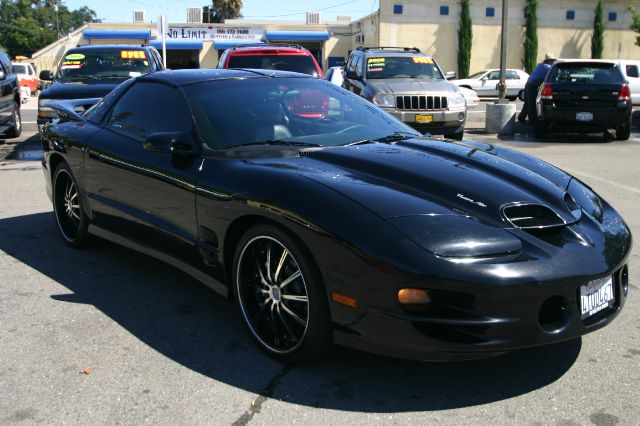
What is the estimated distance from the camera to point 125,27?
4616 cm

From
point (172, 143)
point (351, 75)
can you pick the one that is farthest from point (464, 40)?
point (172, 143)

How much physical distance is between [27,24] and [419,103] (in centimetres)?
8160

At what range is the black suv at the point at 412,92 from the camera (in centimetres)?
1230

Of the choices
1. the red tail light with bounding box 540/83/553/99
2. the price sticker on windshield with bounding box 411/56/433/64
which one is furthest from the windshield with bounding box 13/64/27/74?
the red tail light with bounding box 540/83/553/99

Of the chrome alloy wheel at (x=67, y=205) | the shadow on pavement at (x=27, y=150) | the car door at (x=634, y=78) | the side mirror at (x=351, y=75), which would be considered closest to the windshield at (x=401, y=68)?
the side mirror at (x=351, y=75)

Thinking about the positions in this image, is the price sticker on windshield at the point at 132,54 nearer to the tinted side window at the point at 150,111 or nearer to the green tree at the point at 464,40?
the tinted side window at the point at 150,111

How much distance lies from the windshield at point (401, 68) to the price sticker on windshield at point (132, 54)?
13.5ft

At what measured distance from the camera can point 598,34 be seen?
147 feet

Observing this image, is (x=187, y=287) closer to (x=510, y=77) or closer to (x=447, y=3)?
(x=510, y=77)

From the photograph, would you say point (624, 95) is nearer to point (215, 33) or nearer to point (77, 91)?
point (77, 91)

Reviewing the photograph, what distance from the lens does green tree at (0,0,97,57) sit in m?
81.3

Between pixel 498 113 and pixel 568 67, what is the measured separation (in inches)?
64.2

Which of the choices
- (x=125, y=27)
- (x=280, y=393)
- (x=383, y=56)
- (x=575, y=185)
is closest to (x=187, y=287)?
(x=280, y=393)

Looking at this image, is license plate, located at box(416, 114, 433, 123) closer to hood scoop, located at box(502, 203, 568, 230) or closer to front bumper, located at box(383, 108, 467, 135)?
front bumper, located at box(383, 108, 467, 135)
